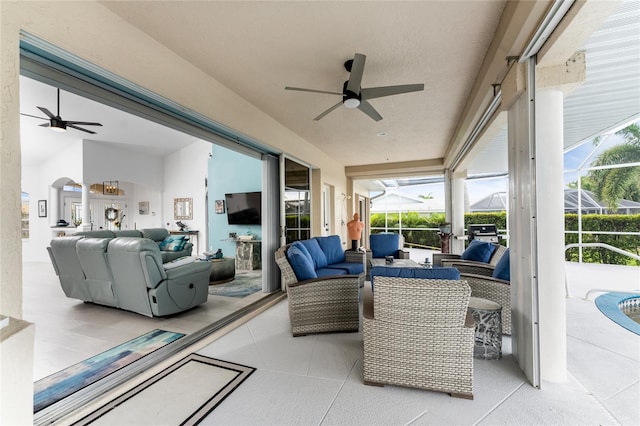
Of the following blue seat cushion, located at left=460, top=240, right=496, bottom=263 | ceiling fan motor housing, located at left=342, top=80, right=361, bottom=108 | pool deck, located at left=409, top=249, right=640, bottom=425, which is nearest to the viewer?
pool deck, located at left=409, top=249, right=640, bottom=425

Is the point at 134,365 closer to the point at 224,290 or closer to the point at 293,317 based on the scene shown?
the point at 293,317

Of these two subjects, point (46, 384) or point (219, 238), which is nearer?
point (46, 384)

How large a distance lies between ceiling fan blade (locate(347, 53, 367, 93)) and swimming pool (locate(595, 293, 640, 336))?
4.06m

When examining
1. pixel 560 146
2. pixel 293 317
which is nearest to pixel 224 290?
pixel 293 317

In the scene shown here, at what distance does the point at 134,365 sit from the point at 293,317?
1429 mm

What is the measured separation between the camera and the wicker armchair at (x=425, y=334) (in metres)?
1.80

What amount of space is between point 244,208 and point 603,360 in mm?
6817

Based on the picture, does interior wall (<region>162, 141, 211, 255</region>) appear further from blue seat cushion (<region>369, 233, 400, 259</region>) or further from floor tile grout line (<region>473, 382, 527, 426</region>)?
floor tile grout line (<region>473, 382, 527, 426</region>)

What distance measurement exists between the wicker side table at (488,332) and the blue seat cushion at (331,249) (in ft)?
8.36

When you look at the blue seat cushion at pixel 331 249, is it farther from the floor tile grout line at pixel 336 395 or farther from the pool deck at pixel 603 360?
the pool deck at pixel 603 360

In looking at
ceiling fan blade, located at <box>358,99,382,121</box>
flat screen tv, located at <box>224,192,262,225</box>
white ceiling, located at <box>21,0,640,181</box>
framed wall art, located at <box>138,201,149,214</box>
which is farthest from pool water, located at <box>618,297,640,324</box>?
framed wall art, located at <box>138,201,149,214</box>

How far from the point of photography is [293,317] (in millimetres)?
2859

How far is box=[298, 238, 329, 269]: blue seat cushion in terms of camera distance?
4016 millimetres

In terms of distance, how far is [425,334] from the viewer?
1.85 meters
